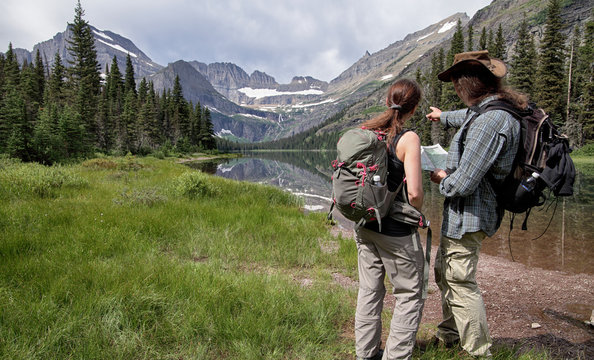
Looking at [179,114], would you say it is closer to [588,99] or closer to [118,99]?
[118,99]

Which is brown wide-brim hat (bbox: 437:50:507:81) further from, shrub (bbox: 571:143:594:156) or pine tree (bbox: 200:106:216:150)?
pine tree (bbox: 200:106:216:150)

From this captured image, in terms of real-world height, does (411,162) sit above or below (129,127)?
below

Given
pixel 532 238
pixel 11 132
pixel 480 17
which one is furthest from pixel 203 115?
pixel 480 17

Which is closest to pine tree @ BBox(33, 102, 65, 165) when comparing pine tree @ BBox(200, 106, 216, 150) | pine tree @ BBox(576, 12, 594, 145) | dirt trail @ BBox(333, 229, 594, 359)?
dirt trail @ BBox(333, 229, 594, 359)

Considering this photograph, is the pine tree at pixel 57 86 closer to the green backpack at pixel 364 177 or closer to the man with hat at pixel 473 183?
the green backpack at pixel 364 177

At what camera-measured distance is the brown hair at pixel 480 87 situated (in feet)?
7.37

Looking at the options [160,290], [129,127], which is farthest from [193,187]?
[129,127]

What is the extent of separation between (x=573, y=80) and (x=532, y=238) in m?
47.0

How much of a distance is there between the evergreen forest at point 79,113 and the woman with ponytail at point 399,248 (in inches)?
919

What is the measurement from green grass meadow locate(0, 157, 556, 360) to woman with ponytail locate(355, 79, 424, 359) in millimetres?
559

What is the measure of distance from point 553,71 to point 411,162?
161 feet

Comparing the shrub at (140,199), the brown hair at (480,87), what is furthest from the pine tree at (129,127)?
→ the brown hair at (480,87)

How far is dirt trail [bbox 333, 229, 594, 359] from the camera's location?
318 cm

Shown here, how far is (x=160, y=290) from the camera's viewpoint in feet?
10.0
